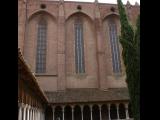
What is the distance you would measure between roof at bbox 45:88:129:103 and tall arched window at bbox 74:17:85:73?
106 inches

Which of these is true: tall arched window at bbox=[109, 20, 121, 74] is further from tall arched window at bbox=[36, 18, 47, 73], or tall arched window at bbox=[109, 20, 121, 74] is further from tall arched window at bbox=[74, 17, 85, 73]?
tall arched window at bbox=[36, 18, 47, 73]

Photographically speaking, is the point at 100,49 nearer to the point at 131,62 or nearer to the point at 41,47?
the point at 41,47

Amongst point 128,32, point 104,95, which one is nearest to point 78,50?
point 104,95

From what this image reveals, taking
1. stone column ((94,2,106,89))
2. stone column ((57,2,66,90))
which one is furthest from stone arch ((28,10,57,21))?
stone column ((94,2,106,89))

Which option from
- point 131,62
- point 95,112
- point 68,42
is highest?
point 68,42

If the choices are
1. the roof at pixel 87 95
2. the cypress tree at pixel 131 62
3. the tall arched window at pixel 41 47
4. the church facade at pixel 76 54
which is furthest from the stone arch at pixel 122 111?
the cypress tree at pixel 131 62

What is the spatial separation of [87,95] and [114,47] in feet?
25.0

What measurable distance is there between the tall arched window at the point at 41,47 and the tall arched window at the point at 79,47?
11.9 ft

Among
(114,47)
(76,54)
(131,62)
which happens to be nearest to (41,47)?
(76,54)

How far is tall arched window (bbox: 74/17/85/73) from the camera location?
99.5ft

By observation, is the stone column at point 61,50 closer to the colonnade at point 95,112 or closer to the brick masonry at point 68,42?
the brick masonry at point 68,42

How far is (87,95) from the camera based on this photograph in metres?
27.0
